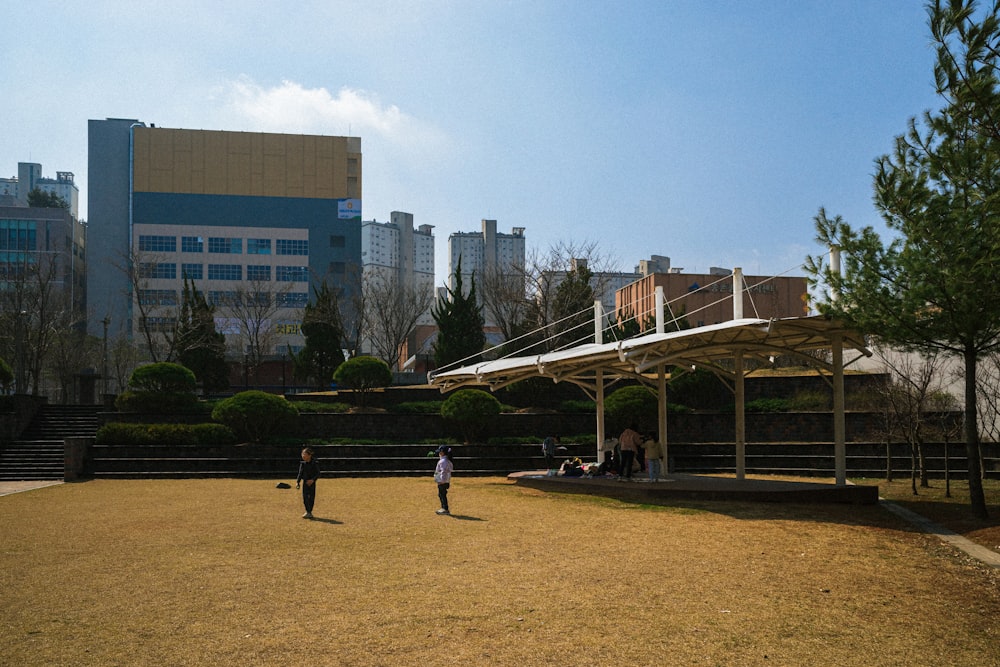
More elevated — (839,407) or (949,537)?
(839,407)

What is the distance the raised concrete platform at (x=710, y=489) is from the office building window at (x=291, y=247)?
201 feet

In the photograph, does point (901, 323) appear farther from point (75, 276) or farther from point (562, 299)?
point (75, 276)

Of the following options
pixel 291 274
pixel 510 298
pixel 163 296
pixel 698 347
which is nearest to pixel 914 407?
pixel 698 347

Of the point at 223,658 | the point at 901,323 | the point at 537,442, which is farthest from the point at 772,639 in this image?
the point at 537,442

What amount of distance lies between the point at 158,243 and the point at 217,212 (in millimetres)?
6086

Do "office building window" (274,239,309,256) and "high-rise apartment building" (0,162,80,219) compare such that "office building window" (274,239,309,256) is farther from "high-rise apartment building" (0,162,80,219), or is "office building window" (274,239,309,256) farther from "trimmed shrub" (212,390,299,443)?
"high-rise apartment building" (0,162,80,219)

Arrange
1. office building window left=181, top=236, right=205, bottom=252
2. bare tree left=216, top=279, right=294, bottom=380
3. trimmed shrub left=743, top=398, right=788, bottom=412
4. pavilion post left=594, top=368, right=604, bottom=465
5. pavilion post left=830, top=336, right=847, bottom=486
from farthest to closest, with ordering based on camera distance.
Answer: office building window left=181, top=236, right=205, bottom=252
bare tree left=216, top=279, right=294, bottom=380
trimmed shrub left=743, top=398, right=788, bottom=412
pavilion post left=594, top=368, right=604, bottom=465
pavilion post left=830, top=336, right=847, bottom=486

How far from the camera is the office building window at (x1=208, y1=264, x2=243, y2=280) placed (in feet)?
250

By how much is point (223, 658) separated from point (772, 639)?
15.6 feet

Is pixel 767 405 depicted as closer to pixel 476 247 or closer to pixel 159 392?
pixel 159 392

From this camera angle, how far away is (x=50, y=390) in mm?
58844

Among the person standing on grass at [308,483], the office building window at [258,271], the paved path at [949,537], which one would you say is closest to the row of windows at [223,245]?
the office building window at [258,271]

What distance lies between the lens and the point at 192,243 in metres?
76.4

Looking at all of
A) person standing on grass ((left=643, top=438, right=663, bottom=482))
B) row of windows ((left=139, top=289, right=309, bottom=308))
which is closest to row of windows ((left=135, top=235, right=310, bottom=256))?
row of windows ((left=139, top=289, right=309, bottom=308))
